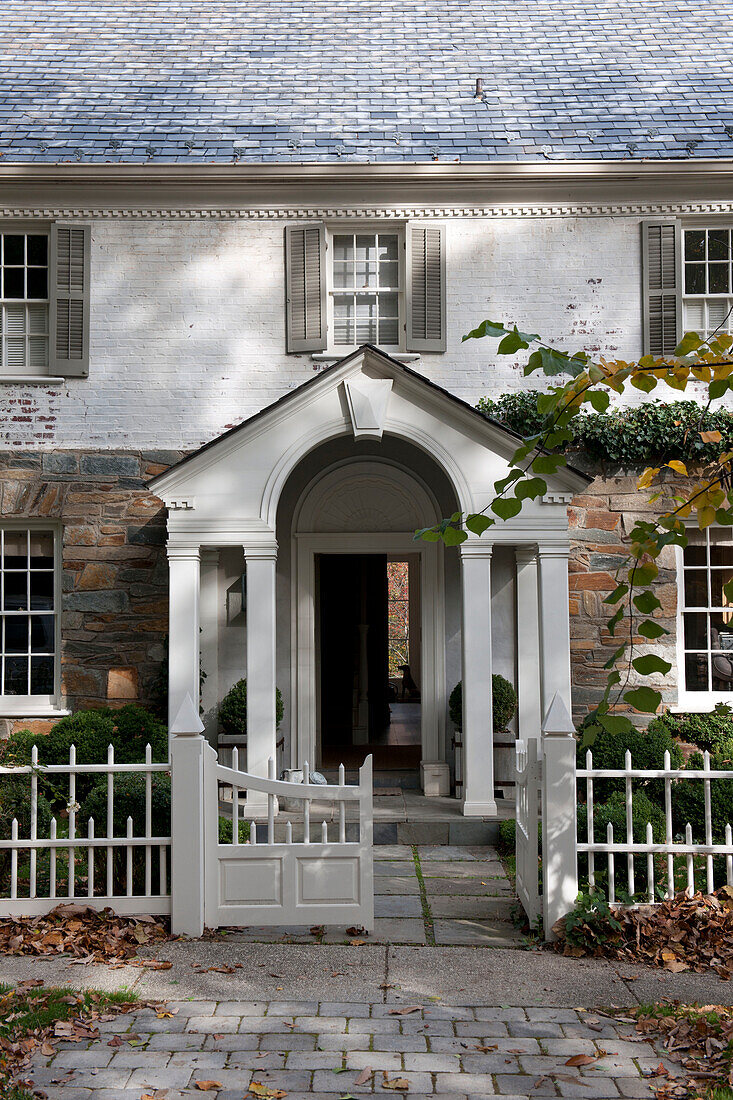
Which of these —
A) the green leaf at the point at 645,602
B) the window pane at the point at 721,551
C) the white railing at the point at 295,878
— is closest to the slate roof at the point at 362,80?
the window pane at the point at 721,551

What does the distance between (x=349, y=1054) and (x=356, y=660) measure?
10.6 metres

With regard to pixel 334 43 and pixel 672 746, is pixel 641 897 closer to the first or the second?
pixel 672 746

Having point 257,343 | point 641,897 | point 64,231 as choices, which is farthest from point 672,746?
point 64,231

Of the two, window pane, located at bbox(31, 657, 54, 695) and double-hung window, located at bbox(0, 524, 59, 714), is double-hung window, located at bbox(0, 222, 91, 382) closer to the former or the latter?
double-hung window, located at bbox(0, 524, 59, 714)

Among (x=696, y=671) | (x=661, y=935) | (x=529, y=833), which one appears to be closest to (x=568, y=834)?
(x=529, y=833)

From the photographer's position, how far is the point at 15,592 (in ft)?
34.9

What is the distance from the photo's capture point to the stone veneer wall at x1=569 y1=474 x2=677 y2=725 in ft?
33.5

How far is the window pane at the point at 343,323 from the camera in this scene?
1066 cm

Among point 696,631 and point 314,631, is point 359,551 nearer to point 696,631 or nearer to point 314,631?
point 314,631

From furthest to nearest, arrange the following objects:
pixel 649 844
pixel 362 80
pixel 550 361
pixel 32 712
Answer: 1. pixel 362 80
2. pixel 32 712
3. pixel 649 844
4. pixel 550 361

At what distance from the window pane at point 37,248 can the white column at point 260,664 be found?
14.4 feet

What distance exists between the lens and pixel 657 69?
12.1m

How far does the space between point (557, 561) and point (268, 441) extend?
289 cm

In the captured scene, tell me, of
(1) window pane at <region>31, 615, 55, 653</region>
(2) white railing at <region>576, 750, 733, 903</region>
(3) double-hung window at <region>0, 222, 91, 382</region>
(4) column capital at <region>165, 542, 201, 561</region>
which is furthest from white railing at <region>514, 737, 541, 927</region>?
(3) double-hung window at <region>0, 222, 91, 382</region>
